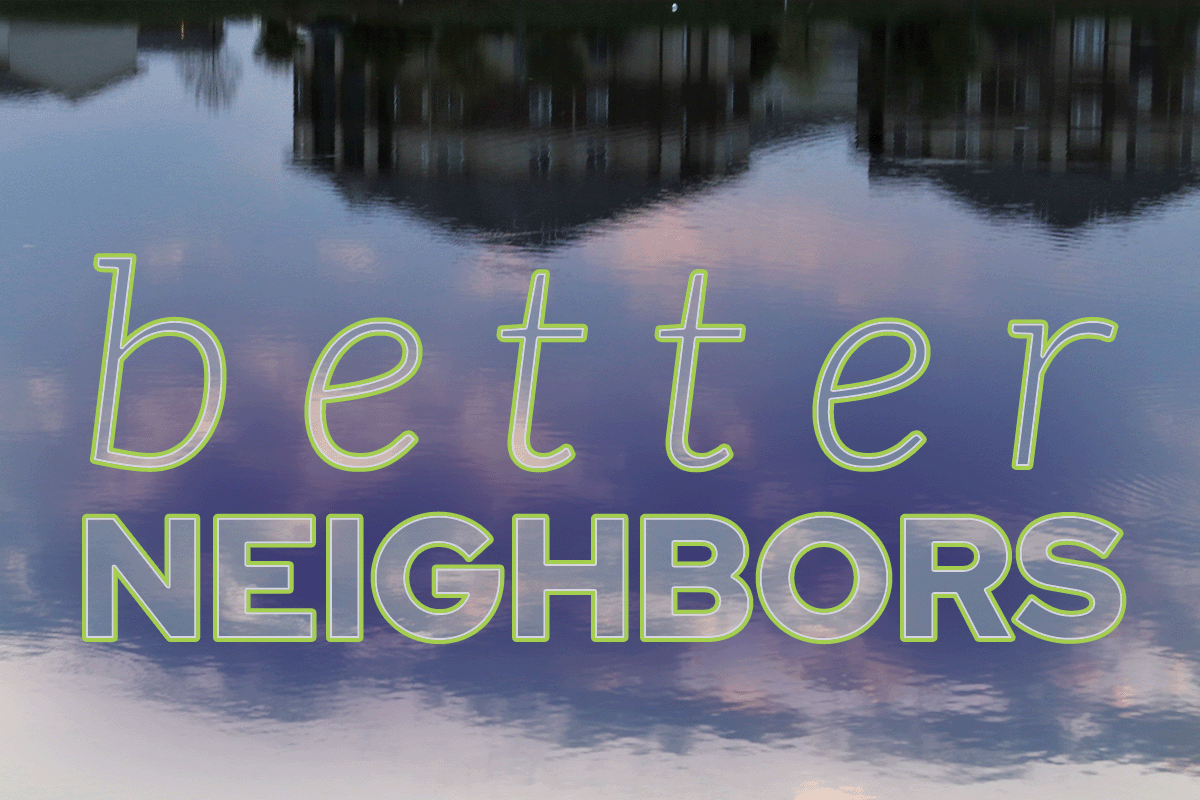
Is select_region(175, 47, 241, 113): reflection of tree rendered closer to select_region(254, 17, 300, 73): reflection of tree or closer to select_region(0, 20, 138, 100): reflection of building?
select_region(254, 17, 300, 73): reflection of tree

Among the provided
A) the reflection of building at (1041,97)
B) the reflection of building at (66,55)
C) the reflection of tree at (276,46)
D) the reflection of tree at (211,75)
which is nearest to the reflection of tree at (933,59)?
the reflection of building at (1041,97)

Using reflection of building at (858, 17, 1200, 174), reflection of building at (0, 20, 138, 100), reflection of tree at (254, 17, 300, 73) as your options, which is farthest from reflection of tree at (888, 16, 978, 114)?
reflection of building at (0, 20, 138, 100)

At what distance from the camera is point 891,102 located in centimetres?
3491

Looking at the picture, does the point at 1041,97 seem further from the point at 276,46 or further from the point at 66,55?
the point at 66,55

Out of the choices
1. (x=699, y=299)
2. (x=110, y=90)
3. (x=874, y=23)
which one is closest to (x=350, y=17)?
(x=110, y=90)

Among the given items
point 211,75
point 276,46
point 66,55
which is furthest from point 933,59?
point 66,55

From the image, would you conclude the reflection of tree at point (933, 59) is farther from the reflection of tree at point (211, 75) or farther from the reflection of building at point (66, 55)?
the reflection of building at point (66, 55)

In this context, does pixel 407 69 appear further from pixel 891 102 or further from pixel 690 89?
pixel 891 102

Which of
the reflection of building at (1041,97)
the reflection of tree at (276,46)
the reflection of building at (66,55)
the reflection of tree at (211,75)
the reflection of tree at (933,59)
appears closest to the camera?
the reflection of building at (1041,97)

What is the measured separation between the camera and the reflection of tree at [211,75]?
36.0m

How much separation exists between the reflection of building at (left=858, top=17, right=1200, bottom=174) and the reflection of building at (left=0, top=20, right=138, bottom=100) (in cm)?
2237

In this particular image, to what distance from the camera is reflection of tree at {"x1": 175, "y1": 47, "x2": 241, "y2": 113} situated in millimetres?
36000

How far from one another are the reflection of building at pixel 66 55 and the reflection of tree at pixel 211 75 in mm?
2066

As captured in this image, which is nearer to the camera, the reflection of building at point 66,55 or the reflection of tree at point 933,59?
the reflection of tree at point 933,59
